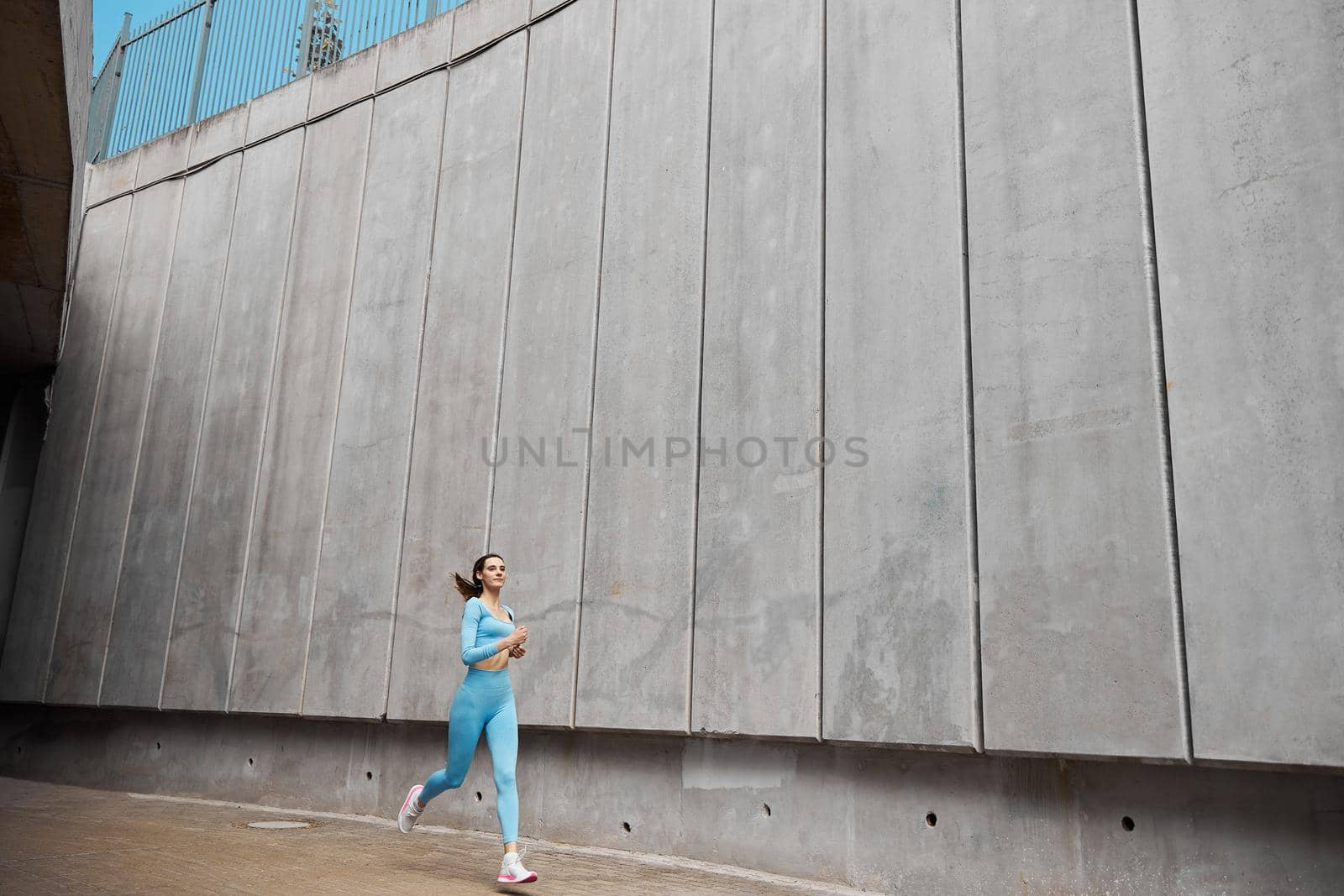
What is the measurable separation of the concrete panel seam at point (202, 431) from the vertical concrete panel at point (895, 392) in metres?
6.84

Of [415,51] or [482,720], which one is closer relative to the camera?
[482,720]

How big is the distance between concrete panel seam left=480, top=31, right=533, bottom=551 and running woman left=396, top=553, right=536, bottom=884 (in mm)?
2610

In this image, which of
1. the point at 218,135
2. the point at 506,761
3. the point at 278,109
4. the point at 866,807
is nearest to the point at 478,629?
the point at 506,761

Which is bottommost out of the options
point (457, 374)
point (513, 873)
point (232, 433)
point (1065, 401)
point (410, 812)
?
point (513, 873)

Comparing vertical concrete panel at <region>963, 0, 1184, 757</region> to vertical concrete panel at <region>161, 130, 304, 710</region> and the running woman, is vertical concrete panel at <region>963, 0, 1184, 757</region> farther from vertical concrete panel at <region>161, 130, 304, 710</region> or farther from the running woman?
vertical concrete panel at <region>161, 130, 304, 710</region>

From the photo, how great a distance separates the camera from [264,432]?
11.1m

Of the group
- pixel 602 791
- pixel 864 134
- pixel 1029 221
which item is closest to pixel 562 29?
pixel 864 134

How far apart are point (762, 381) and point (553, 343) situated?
221cm

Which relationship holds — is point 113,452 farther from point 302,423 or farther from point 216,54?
point 216,54

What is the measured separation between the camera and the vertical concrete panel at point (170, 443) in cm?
1141

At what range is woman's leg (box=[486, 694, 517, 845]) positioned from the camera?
573cm

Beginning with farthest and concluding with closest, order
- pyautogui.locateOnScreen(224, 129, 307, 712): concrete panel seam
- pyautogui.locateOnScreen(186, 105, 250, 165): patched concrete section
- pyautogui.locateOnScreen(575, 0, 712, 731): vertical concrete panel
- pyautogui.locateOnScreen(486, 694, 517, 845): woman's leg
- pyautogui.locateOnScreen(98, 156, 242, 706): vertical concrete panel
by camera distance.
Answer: pyautogui.locateOnScreen(186, 105, 250, 165): patched concrete section
pyautogui.locateOnScreen(98, 156, 242, 706): vertical concrete panel
pyautogui.locateOnScreen(224, 129, 307, 712): concrete panel seam
pyautogui.locateOnScreen(575, 0, 712, 731): vertical concrete panel
pyautogui.locateOnScreen(486, 694, 517, 845): woman's leg

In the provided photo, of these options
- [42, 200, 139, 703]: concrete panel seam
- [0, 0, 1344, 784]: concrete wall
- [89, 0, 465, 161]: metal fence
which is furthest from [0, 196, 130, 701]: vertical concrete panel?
[89, 0, 465, 161]: metal fence

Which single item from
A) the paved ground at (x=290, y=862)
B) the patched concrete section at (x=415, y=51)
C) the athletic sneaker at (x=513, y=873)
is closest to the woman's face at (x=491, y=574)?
the athletic sneaker at (x=513, y=873)
